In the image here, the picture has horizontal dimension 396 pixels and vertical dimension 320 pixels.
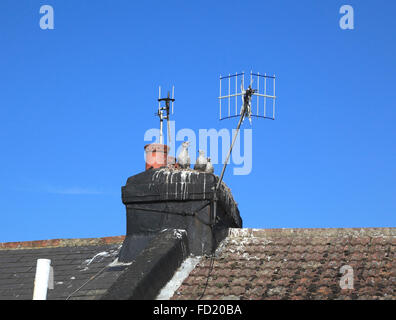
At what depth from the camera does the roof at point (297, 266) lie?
380 inches

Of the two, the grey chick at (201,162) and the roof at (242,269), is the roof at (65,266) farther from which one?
the grey chick at (201,162)

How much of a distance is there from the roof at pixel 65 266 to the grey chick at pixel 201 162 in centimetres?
224

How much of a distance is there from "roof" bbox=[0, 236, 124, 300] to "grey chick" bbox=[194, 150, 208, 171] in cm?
224

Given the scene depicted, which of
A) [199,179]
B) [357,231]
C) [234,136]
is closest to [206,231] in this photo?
[199,179]

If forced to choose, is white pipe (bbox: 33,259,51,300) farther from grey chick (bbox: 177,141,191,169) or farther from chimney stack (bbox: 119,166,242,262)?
grey chick (bbox: 177,141,191,169)

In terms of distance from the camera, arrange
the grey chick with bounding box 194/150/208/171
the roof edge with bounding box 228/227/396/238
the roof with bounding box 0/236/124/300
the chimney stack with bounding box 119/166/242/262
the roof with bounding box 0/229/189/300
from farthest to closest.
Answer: the grey chick with bounding box 194/150/208/171 < the chimney stack with bounding box 119/166/242/262 < the roof edge with bounding box 228/227/396/238 < the roof with bounding box 0/236/124/300 < the roof with bounding box 0/229/189/300

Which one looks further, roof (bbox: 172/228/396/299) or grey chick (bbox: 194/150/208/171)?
grey chick (bbox: 194/150/208/171)

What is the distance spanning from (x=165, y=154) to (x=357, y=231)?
4059 mm

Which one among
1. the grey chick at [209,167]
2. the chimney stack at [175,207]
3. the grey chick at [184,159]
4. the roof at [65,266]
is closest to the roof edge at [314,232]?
the chimney stack at [175,207]

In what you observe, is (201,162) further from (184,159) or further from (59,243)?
(59,243)

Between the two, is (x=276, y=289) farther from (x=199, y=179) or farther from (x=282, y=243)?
(x=199, y=179)

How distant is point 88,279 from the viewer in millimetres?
11430

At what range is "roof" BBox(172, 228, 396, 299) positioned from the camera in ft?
31.6

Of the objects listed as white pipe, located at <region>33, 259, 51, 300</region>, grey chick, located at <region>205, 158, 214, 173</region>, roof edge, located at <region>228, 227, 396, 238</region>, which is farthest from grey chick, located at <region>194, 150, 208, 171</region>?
white pipe, located at <region>33, 259, 51, 300</region>
